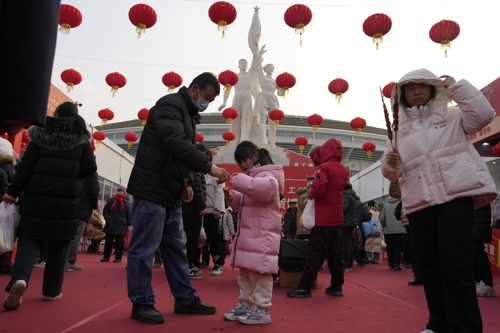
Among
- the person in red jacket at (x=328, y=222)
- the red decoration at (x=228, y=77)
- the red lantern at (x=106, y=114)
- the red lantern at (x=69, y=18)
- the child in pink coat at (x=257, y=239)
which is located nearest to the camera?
the child in pink coat at (x=257, y=239)

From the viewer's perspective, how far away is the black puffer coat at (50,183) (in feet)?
9.50

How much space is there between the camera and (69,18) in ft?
26.2

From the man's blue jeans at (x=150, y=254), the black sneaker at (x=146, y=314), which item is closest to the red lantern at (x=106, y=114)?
the man's blue jeans at (x=150, y=254)

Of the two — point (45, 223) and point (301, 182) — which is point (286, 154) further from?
point (45, 223)

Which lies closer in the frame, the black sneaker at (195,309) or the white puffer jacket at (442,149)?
the white puffer jacket at (442,149)

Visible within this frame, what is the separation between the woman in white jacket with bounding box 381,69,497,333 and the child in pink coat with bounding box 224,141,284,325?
78 centimetres

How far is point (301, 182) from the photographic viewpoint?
52.2 feet

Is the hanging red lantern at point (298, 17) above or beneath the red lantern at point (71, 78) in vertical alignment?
above

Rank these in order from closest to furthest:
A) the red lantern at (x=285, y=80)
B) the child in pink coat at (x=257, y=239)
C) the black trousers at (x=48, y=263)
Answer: the child in pink coat at (x=257, y=239)
the black trousers at (x=48, y=263)
the red lantern at (x=285, y=80)

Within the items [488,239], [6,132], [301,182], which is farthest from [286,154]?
[6,132]

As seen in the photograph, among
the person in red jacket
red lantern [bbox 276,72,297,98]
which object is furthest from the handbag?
red lantern [bbox 276,72,297,98]

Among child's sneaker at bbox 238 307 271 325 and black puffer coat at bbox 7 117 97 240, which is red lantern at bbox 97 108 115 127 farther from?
child's sneaker at bbox 238 307 271 325

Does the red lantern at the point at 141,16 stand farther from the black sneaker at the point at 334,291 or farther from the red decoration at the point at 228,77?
the black sneaker at the point at 334,291

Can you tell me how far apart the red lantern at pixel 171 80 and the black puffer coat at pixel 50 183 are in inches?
369
